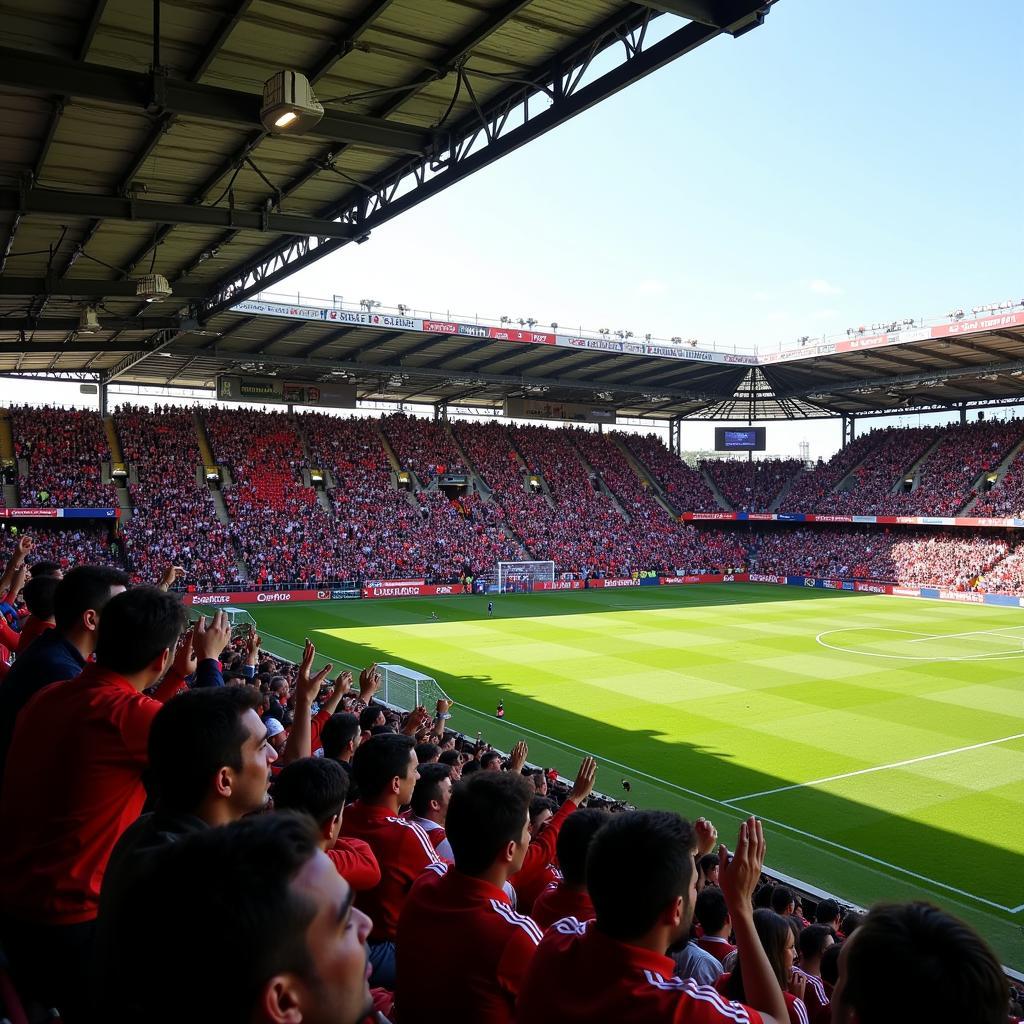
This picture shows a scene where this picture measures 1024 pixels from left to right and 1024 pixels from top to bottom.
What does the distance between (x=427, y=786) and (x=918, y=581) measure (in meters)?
52.0

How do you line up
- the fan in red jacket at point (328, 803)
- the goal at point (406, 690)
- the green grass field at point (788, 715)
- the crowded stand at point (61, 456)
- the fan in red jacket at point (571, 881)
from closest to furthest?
the fan in red jacket at point (328, 803) < the fan in red jacket at point (571, 881) < the green grass field at point (788, 715) < the goal at point (406, 690) < the crowded stand at point (61, 456)

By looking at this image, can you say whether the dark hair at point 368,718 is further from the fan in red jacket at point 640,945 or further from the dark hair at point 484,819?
the fan in red jacket at point 640,945

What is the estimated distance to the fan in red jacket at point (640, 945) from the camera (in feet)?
8.27

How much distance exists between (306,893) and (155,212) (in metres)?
17.1

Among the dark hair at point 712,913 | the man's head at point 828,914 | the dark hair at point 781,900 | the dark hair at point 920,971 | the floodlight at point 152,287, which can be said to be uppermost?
the floodlight at point 152,287

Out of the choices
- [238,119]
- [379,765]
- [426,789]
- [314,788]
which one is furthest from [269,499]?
[314,788]

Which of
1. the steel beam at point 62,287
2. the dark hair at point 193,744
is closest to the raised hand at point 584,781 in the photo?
the dark hair at point 193,744

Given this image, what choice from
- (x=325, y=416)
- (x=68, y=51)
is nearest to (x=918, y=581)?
(x=325, y=416)

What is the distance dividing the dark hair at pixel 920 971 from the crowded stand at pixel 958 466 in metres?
55.9

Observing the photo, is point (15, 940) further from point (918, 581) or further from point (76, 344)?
point (918, 581)

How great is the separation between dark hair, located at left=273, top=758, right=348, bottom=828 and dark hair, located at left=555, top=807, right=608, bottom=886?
1118 mm

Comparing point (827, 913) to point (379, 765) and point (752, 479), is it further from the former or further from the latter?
point (752, 479)

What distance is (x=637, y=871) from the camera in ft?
9.06

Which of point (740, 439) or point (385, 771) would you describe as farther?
point (740, 439)
